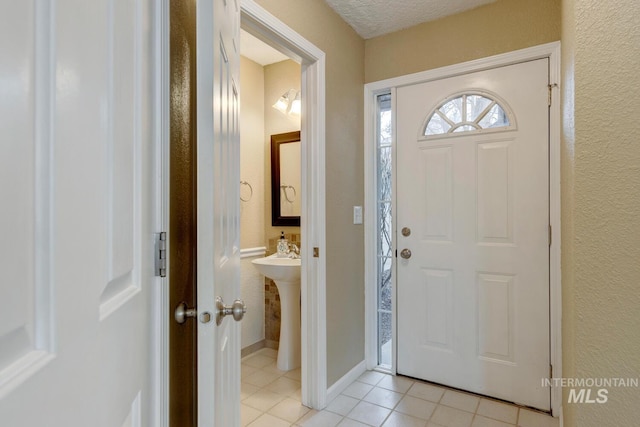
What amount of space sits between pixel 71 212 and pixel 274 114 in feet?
8.96

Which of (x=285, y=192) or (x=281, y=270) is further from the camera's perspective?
(x=285, y=192)

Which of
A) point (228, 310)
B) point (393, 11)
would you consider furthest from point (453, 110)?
point (228, 310)

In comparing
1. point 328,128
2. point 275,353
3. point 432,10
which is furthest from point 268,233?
point 432,10

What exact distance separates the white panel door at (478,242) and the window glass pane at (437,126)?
0.06 m

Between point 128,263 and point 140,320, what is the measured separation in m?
0.14

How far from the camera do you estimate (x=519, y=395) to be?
204cm

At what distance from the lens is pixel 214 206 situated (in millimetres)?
765

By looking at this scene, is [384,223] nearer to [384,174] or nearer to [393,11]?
[384,174]

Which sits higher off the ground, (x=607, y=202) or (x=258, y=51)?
(x=258, y=51)

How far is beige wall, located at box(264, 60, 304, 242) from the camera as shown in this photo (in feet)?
9.55

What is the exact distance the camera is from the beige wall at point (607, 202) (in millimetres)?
929

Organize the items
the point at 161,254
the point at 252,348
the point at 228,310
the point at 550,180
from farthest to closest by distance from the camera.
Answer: the point at 252,348 → the point at 550,180 → the point at 228,310 → the point at 161,254

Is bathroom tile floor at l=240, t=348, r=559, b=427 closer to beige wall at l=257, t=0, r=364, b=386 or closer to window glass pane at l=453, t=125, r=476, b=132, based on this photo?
beige wall at l=257, t=0, r=364, b=386

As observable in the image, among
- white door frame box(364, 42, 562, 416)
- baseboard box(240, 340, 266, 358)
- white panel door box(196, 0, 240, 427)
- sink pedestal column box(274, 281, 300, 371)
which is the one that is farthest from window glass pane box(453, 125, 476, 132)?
baseboard box(240, 340, 266, 358)
